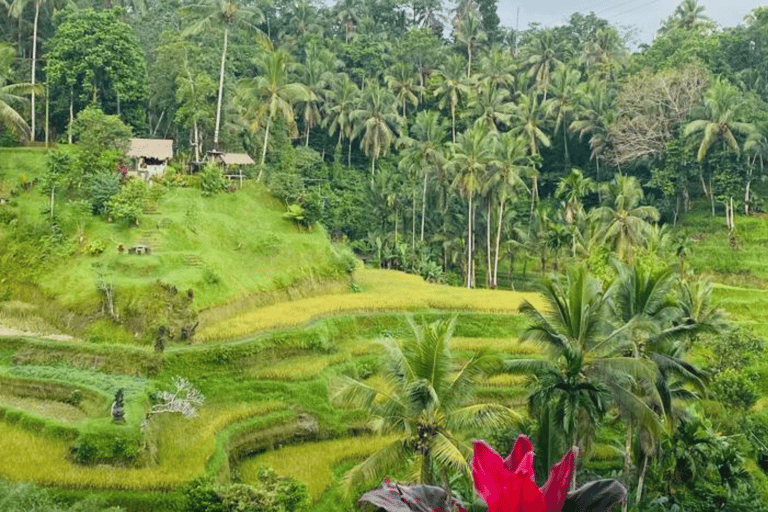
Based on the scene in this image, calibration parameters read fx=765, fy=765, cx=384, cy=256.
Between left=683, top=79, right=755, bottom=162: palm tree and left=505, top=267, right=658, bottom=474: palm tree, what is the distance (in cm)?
3341

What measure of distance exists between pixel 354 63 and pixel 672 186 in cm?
2683

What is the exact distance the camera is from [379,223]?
5150 centimetres

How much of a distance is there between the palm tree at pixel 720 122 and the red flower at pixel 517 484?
46.4 metres

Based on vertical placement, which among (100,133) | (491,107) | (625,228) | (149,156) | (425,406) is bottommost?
(425,406)

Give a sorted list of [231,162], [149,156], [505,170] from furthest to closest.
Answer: [505,170]
[231,162]
[149,156]

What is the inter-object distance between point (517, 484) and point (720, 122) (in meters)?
47.3

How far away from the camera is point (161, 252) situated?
93.4ft

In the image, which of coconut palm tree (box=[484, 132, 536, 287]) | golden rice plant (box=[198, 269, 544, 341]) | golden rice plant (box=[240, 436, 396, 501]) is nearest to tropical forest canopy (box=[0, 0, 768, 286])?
coconut palm tree (box=[484, 132, 536, 287])

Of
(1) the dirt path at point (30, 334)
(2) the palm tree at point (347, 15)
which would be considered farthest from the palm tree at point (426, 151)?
(1) the dirt path at point (30, 334)

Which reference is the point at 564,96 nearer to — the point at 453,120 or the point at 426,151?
the point at 453,120

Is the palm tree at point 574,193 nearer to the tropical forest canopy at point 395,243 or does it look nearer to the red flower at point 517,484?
the tropical forest canopy at point 395,243

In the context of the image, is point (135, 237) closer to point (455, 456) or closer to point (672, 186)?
point (455, 456)

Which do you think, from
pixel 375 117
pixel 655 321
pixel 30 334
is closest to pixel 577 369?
pixel 655 321

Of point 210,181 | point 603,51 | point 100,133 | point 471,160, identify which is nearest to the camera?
point 100,133
